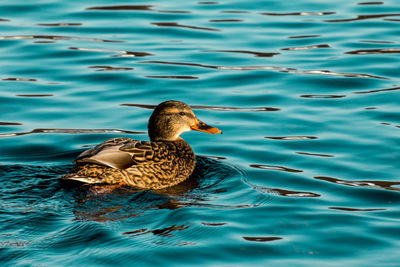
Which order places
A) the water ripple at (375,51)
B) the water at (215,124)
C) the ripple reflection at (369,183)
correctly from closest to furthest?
the water at (215,124), the ripple reflection at (369,183), the water ripple at (375,51)

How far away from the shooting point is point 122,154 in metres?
7.86

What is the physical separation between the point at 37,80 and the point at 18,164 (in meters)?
3.58

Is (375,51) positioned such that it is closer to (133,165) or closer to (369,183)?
(369,183)

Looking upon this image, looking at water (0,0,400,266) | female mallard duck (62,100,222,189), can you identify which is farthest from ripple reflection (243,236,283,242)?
female mallard duck (62,100,222,189)

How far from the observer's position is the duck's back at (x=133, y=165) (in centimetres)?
770

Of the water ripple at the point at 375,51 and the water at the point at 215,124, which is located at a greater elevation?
the water ripple at the point at 375,51

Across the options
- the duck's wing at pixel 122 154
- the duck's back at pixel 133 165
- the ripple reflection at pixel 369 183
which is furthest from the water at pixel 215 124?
the duck's wing at pixel 122 154

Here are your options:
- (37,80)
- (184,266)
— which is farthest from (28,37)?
(184,266)

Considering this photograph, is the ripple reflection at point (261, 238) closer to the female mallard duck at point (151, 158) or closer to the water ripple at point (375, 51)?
the female mallard duck at point (151, 158)

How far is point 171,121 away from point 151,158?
0.73m

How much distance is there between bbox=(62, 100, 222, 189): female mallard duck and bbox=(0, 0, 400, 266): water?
0.57 feet

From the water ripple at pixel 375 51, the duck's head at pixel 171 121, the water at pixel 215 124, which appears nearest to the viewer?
the water at pixel 215 124

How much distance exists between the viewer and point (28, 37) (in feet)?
45.6

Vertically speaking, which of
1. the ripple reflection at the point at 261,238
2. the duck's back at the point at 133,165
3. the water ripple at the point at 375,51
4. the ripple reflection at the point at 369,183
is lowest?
the ripple reflection at the point at 261,238
